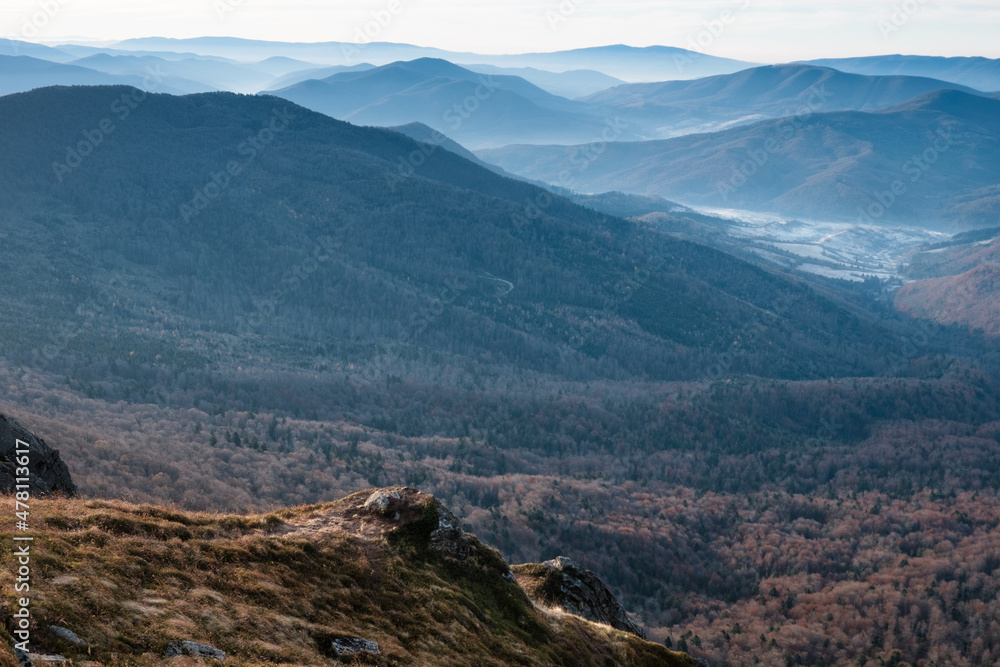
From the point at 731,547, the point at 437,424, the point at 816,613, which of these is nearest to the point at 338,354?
the point at 437,424

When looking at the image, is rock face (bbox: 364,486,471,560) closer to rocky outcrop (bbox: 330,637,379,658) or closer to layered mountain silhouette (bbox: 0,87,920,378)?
rocky outcrop (bbox: 330,637,379,658)

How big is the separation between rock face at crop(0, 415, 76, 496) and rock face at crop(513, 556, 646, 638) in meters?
22.8

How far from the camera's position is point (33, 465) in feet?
105

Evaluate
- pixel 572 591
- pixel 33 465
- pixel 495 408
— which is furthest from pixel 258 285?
pixel 572 591

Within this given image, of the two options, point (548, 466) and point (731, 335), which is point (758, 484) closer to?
point (548, 466)

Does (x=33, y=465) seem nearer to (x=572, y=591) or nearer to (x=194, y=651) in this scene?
(x=194, y=651)

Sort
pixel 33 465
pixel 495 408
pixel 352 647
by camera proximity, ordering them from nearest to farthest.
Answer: pixel 352 647
pixel 33 465
pixel 495 408

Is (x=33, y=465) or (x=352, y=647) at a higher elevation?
(x=33, y=465)

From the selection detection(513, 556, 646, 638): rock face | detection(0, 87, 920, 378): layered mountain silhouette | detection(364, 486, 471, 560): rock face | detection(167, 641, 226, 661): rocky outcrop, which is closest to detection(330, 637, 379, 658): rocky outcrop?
detection(167, 641, 226, 661): rocky outcrop

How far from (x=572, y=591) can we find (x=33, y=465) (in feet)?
86.2

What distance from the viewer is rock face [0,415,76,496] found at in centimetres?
2927

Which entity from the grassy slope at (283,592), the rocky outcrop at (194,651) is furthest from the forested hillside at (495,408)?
the rocky outcrop at (194,651)

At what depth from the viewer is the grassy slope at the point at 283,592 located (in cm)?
1845

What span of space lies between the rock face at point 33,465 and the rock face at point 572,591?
22.8 m
